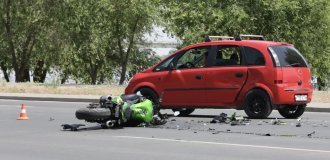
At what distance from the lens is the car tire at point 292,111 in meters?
17.2

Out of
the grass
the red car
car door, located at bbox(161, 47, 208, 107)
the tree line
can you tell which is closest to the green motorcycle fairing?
the red car

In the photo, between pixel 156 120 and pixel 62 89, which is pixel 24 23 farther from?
pixel 156 120

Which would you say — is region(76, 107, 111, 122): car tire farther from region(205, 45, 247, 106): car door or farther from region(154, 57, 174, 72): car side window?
region(154, 57, 174, 72): car side window

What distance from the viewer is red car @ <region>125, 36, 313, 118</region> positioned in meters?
16.1

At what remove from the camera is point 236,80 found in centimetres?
1638

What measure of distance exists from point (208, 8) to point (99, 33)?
25.8ft

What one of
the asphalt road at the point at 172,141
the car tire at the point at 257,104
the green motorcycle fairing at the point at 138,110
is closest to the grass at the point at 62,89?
the car tire at the point at 257,104

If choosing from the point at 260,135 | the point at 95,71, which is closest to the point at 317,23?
the point at 95,71

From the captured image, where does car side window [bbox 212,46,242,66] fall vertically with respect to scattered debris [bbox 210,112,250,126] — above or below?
above

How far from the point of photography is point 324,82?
1984 inches

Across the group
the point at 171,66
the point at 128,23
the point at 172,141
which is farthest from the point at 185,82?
the point at 128,23

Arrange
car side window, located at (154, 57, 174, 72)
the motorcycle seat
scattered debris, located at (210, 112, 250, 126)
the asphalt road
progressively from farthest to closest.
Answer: car side window, located at (154, 57, 174, 72) → scattered debris, located at (210, 112, 250, 126) → the motorcycle seat → the asphalt road

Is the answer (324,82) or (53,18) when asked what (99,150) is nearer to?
(53,18)

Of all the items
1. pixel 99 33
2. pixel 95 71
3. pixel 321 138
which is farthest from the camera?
pixel 95 71
